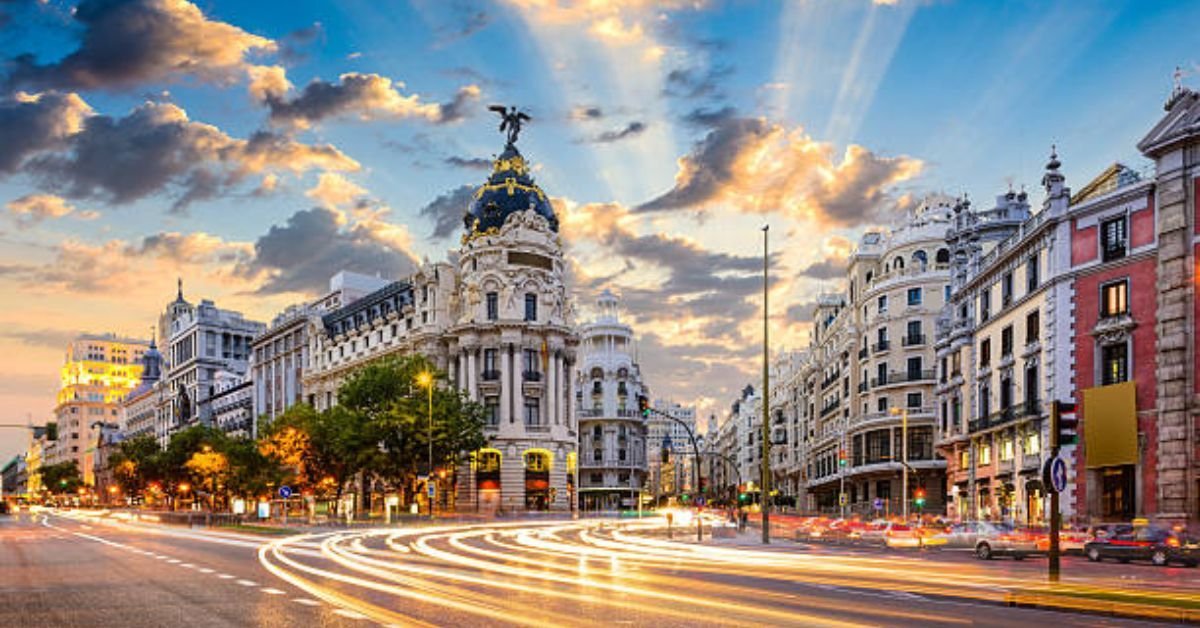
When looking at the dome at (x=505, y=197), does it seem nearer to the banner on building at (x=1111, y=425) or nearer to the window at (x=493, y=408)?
the window at (x=493, y=408)

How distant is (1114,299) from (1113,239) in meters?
2.65

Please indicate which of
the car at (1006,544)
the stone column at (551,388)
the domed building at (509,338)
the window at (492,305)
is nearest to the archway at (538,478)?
the domed building at (509,338)

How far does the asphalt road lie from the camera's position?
18.1m

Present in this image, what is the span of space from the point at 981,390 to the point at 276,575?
48987mm

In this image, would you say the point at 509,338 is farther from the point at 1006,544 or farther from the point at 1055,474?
the point at 1055,474

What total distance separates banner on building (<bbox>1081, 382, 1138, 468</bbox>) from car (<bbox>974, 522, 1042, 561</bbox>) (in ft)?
34.6

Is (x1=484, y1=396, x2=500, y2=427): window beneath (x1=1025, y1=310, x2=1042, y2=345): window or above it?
beneath

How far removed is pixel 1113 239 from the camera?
5084 cm

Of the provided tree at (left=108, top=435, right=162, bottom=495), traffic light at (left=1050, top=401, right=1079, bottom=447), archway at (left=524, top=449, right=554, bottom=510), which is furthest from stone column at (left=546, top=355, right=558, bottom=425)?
traffic light at (left=1050, top=401, right=1079, bottom=447)

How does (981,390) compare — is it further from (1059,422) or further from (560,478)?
(560,478)

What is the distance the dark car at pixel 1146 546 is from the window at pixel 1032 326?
1921 centimetres

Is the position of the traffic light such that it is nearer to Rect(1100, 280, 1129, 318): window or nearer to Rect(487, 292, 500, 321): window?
Rect(1100, 280, 1129, 318): window

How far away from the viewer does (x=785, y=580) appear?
26688 mm

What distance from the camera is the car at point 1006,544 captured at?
39750mm
